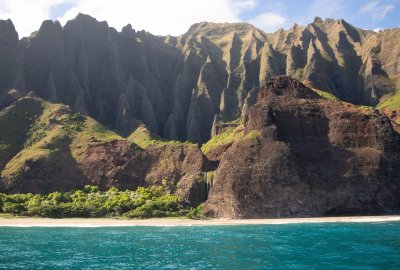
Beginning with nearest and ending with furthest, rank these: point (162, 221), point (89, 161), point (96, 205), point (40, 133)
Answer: point (162, 221) < point (96, 205) < point (89, 161) < point (40, 133)

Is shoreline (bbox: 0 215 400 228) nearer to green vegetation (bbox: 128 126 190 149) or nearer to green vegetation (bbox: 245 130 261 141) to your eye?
green vegetation (bbox: 245 130 261 141)

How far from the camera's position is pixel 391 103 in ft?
600

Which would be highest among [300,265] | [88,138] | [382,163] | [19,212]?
[88,138]

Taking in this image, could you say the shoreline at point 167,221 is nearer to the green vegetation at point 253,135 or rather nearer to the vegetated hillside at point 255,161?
the vegetated hillside at point 255,161

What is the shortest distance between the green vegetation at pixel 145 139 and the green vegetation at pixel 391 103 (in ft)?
286

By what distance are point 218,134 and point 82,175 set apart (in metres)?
62.7

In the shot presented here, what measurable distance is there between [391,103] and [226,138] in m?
70.0

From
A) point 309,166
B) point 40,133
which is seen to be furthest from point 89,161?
point 309,166

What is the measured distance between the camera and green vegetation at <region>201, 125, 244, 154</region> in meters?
157

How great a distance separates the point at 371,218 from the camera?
10431cm

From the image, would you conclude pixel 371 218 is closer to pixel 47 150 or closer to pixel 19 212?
pixel 19 212

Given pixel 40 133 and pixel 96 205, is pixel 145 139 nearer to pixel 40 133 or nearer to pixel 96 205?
pixel 40 133

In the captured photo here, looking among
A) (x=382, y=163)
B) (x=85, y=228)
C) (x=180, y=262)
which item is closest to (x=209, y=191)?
(x=85, y=228)

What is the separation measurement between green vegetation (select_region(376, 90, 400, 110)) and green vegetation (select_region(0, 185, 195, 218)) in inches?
3914
